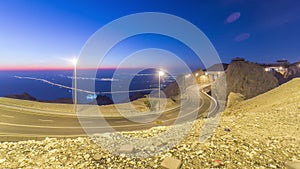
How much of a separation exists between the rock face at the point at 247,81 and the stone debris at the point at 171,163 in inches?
1588

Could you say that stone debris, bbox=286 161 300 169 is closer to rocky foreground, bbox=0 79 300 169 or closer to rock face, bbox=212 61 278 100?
rocky foreground, bbox=0 79 300 169

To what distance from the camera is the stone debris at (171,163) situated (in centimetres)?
469

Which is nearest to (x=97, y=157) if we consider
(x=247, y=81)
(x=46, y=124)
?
(x=46, y=124)

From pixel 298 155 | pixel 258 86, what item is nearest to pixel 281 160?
pixel 298 155

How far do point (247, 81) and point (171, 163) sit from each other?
4604 centimetres

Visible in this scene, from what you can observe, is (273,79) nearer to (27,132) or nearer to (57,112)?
(57,112)

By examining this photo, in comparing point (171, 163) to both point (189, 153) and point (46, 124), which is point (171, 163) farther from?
point (46, 124)

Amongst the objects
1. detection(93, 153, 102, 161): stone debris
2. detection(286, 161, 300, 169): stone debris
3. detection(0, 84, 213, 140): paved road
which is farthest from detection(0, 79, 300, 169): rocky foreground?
detection(0, 84, 213, 140): paved road

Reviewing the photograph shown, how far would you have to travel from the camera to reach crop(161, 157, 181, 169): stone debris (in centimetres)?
469

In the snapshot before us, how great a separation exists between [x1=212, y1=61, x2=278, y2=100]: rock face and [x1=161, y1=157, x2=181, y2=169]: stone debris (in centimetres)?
4033

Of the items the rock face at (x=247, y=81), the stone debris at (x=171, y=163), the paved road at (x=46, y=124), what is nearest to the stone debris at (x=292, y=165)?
the stone debris at (x=171, y=163)

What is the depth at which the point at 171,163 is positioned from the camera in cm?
480

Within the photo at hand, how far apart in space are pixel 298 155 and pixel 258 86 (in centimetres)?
4232

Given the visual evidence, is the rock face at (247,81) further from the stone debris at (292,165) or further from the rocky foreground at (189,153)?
the stone debris at (292,165)
